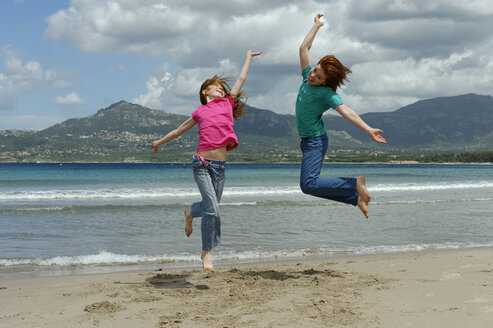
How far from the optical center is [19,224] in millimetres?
13359

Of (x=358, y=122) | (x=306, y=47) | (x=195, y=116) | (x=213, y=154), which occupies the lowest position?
(x=213, y=154)

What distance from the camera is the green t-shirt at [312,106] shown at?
5852 millimetres

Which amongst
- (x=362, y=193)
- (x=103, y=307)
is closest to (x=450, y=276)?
(x=362, y=193)

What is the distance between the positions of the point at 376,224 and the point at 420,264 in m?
5.86

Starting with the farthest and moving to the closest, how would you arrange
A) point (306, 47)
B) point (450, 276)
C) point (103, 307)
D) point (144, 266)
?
point (144, 266) → point (306, 47) → point (450, 276) → point (103, 307)

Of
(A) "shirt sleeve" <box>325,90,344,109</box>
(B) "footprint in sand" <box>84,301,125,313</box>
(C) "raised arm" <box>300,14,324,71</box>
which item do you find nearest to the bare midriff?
(A) "shirt sleeve" <box>325,90,344,109</box>

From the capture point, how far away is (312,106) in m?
5.97

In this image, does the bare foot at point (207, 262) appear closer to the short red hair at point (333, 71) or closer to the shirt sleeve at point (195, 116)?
the shirt sleeve at point (195, 116)

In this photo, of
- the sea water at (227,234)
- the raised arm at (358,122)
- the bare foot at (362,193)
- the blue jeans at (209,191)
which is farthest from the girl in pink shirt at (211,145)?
the sea water at (227,234)

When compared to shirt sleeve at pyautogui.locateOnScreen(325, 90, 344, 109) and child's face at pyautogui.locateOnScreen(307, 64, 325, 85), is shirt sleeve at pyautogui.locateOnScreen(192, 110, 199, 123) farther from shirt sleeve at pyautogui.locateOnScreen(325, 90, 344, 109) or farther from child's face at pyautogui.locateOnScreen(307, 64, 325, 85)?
shirt sleeve at pyautogui.locateOnScreen(325, 90, 344, 109)

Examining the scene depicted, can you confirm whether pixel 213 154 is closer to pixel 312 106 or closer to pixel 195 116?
pixel 195 116

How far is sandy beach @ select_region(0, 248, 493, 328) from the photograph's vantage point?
4312mm

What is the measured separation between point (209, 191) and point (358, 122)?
1.95 metres

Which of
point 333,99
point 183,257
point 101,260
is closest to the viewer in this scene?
point 333,99
